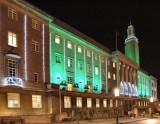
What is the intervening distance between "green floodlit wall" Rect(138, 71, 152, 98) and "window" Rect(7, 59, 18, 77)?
6707 centimetres

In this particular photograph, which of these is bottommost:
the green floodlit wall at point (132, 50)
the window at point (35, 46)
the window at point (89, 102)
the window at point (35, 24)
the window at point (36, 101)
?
the window at point (89, 102)

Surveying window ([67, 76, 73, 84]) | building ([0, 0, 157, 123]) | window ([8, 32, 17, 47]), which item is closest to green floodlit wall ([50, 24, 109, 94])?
building ([0, 0, 157, 123])

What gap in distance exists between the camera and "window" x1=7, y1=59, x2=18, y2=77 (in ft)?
122

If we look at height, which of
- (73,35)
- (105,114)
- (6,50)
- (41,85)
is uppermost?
(73,35)

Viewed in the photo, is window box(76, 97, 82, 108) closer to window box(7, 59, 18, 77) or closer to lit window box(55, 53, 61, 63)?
lit window box(55, 53, 61, 63)

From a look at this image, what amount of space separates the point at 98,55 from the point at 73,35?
1374 cm

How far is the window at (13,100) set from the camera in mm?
36375

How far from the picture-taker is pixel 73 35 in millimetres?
55219

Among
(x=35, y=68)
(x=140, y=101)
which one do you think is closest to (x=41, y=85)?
(x=35, y=68)

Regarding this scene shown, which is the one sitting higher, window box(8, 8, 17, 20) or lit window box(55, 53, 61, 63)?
window box(8, 8, 17, 20)

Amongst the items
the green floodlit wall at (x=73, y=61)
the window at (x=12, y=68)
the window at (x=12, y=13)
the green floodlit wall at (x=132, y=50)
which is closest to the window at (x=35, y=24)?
the window at (x=12, y=13)

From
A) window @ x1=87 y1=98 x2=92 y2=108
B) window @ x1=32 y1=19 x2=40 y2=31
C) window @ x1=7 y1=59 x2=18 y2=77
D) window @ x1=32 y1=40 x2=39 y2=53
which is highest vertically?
window @ x1=32 y1=19 x2=40 y2=31

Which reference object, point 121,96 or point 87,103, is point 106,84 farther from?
point 87,103

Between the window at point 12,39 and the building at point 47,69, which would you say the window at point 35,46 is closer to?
the building at point 47,69
